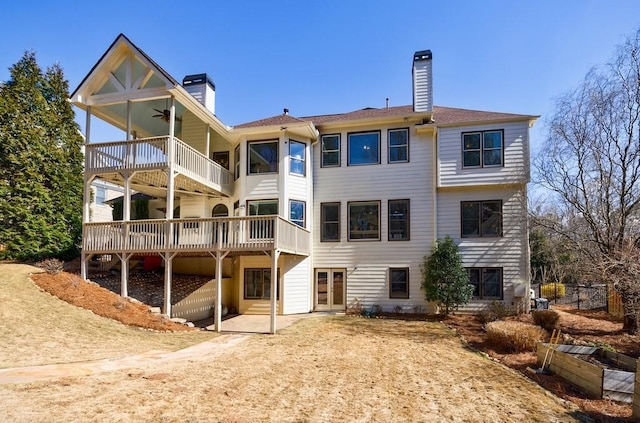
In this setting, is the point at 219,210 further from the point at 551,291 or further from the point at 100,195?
the point at 551,291

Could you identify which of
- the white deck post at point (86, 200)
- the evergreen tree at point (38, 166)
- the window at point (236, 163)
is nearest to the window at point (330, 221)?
the window at point (236, 163)

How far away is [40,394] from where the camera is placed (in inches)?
230

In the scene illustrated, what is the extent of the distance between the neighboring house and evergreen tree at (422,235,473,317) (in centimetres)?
86

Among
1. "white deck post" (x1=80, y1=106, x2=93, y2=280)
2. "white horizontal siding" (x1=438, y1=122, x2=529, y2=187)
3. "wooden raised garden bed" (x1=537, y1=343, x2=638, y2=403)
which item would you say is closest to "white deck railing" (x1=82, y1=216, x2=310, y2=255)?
"white deck post" (x1=80, y1=106, x2=93, y2=280)

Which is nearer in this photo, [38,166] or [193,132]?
[38,166]

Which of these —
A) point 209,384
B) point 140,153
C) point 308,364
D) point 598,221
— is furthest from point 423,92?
point 209,384

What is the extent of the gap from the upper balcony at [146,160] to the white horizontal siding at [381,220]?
554cm

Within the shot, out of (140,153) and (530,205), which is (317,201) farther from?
(530,205)

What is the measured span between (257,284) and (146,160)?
663 centimetres

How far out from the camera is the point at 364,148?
16984 mm

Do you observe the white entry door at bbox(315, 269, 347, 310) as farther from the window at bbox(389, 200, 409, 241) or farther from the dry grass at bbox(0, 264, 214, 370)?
the dry grass at bbox(0, 264, 214, 370)

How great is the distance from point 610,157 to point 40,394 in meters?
15.7

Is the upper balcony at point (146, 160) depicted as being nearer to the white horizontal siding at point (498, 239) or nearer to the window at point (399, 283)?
the window at point (399, 283)

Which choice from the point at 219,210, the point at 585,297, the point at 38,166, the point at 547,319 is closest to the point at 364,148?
the point at 219,210
